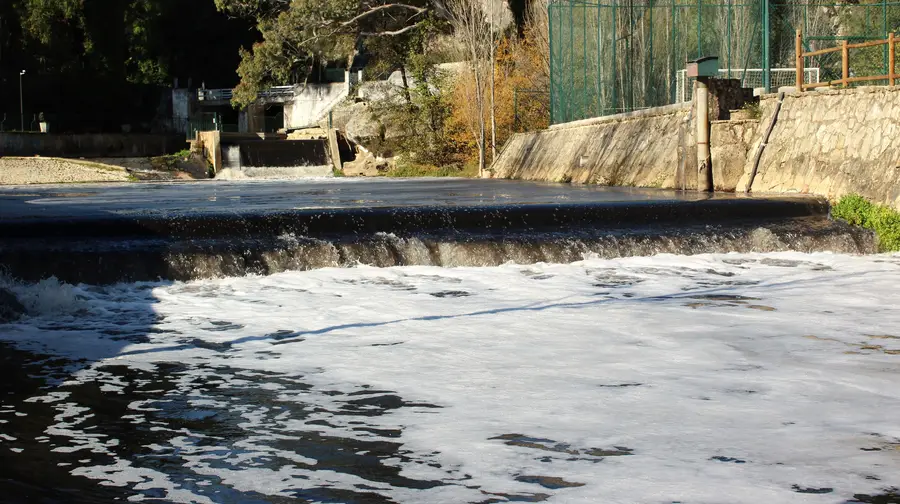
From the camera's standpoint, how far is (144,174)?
151 feet

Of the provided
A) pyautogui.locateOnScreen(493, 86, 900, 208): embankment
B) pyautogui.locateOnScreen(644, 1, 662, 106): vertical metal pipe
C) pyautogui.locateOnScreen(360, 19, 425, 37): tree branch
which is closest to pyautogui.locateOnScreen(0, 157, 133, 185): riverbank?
pyautogui.locateOnScreen(360, 19, 425, 37): tree branch

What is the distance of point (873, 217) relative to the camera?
47.8ft

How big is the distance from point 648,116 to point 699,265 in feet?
34.0

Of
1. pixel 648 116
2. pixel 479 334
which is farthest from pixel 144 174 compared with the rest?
pixel 479 334

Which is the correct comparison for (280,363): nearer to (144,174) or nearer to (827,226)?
(827,226)

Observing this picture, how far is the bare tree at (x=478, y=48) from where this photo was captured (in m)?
36.7

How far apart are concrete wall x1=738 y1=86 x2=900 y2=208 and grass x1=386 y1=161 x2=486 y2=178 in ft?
60.9

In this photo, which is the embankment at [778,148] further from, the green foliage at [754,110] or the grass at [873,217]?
the grass at [873,217]

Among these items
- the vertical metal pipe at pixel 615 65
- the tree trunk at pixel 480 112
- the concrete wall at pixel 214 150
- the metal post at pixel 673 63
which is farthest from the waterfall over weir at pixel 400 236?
the concrete wall at pixel 214 150

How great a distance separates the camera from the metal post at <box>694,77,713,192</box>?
19016 millimetres

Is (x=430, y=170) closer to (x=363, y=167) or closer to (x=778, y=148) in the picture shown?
(x=363, y=167)

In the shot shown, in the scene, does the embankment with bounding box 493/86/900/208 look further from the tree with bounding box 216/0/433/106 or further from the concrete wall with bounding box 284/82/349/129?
the concrete wall with bounding box 284/82/349/129

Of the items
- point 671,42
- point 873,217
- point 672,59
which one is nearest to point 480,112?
point 671,42

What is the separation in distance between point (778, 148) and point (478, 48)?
21.5m
